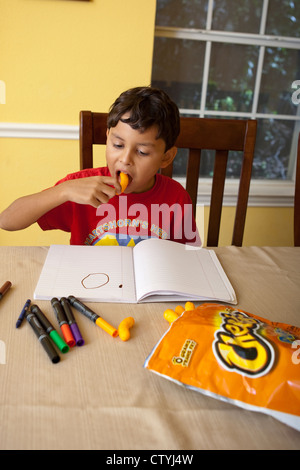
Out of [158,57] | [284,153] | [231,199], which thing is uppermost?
[158,57]

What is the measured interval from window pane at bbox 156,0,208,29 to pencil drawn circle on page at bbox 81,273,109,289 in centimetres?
150

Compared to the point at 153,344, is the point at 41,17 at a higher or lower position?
higher

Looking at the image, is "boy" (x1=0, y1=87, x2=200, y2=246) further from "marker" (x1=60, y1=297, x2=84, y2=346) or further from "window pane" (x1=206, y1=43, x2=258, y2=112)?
"window pane" (x1=206, y1=43, x2=258, y2=112)

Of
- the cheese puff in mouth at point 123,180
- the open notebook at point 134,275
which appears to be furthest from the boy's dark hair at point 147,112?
the open notebook at point 134,275

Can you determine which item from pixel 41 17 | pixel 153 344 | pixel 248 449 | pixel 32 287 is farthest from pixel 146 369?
pixel 41 17

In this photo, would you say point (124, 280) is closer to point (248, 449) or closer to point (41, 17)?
point (248, 449)

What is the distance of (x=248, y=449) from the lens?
44 cm

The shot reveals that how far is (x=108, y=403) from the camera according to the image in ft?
1.60

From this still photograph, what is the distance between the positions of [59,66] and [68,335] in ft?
4.56

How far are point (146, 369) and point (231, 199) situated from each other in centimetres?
164

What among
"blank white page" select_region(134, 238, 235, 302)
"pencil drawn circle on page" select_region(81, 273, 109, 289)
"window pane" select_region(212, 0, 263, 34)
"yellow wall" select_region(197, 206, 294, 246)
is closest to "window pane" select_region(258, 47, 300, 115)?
"window pane" select_region(212, 0, 263, 34)

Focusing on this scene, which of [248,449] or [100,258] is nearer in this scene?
[248,449]

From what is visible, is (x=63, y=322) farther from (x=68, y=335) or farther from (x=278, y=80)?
(x=278, y=80)

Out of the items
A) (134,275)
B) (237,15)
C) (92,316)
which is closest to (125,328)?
(92,316)
